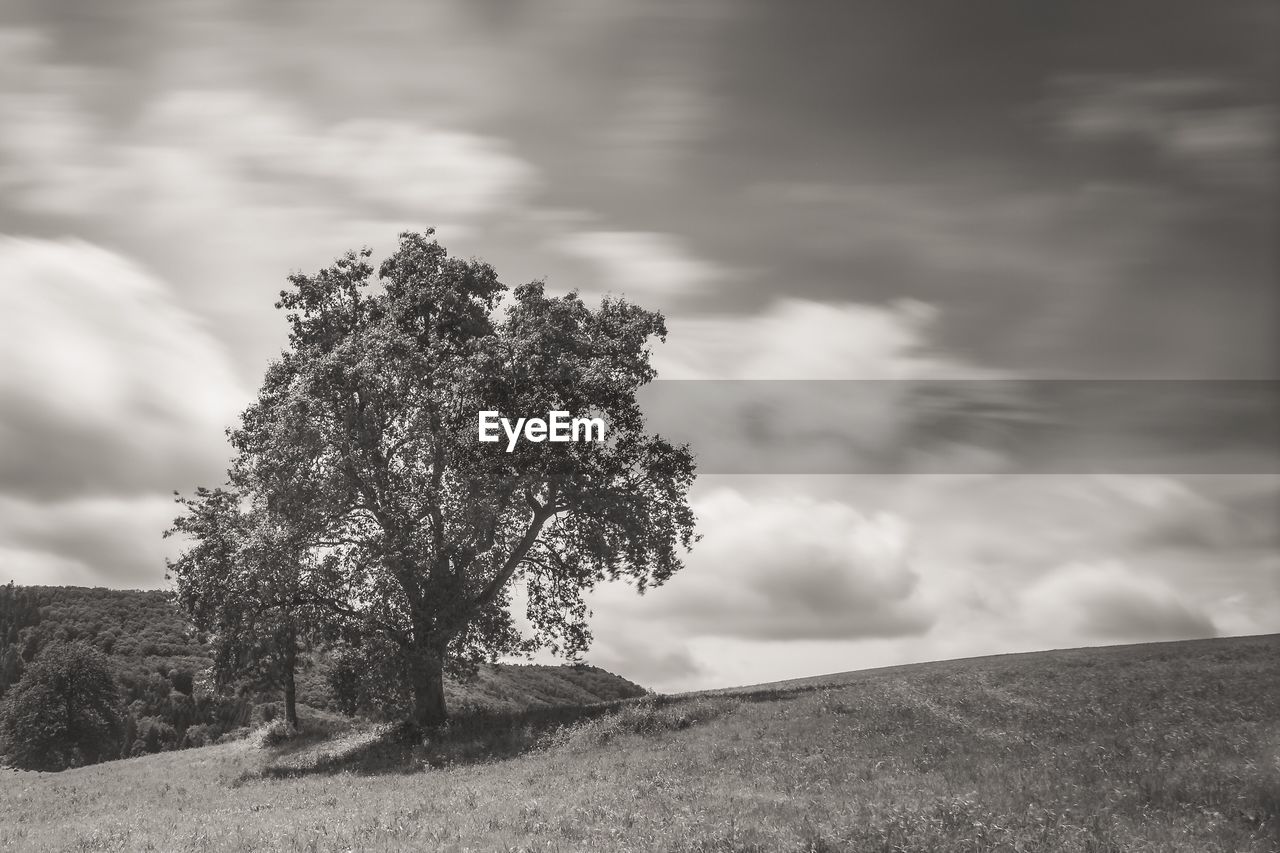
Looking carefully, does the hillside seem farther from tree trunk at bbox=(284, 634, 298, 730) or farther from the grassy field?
the grassy field

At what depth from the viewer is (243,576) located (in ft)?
113

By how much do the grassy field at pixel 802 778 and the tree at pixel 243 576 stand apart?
5.39 meters

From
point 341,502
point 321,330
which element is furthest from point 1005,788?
point 321,330

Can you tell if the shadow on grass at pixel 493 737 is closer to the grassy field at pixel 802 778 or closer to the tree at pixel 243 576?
the grassy field at pixel 802 778

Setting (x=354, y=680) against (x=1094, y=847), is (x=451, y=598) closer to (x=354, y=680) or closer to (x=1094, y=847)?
(x=354, y=680)

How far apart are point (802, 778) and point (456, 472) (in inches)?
721

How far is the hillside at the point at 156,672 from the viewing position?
114625 mm

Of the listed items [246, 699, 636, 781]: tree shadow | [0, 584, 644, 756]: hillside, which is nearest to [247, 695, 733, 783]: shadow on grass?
[246, 699, 636, 781]: tree shadow

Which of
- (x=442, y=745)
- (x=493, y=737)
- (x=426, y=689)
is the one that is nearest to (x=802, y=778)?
(x=493, y=737)

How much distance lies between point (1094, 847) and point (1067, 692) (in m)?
16.0

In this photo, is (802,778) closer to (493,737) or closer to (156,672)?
(493,737)

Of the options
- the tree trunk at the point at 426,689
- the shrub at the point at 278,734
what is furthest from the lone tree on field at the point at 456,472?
the shrub at the point at 278,734

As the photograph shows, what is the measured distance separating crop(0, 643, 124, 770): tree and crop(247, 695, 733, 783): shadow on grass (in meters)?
58.7

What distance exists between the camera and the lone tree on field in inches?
1359
